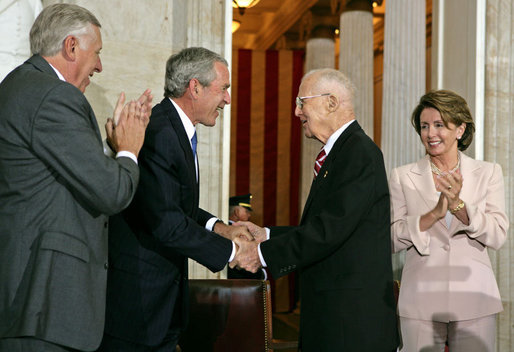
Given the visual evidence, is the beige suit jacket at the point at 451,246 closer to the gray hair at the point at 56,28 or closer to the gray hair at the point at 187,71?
the gray hair at the point at 187,71

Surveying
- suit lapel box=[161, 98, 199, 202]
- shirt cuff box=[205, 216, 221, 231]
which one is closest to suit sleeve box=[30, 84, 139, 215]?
suit lapel box=[161, 98, 199, 202]

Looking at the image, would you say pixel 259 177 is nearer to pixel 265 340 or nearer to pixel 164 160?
pixel 265 340

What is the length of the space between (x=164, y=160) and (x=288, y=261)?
66cm

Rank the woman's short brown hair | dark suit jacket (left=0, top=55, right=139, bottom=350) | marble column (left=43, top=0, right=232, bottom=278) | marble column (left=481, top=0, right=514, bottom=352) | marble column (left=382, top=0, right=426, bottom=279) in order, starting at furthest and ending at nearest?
marble column (left=382, top=0, right=426, bottom=279) → marble column (left=481, top=0, right=514, bottom=352) → marble column (left=43, top=0, right=232, bottom=278) → the woman's short brown hair → dark suit jacket (left=0, top=55, right=139, bottom=350)

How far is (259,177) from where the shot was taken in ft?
35.1

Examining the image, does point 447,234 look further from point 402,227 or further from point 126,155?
point 126,155

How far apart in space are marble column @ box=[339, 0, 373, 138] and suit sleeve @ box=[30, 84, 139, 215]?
631 centimetres

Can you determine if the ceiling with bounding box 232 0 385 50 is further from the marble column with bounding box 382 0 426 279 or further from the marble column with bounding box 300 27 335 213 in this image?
the marble column with bounding box 382 0 426 279

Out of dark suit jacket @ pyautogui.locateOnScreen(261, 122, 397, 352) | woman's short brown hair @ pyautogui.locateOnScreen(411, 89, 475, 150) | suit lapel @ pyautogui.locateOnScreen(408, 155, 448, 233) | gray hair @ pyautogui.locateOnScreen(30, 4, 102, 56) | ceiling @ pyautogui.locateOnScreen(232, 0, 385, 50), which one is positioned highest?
ceiling @ pyautogui.locateOnScreen(232, 0, 385, 50)

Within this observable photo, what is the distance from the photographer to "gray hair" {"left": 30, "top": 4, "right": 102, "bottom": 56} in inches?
93.8

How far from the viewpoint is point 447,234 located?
3383mm

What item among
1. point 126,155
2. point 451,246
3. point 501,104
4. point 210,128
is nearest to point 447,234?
point 451,246

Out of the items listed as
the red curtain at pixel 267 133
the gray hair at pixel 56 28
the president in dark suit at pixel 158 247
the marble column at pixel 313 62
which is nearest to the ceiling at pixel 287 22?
the marble column at pixel 313 62

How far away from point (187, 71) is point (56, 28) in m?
0.71
